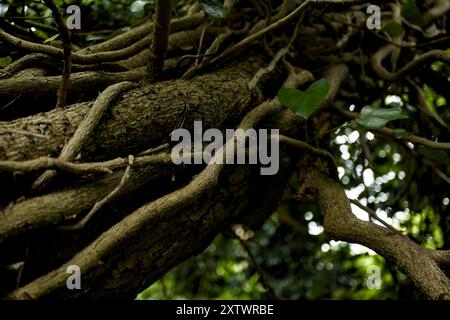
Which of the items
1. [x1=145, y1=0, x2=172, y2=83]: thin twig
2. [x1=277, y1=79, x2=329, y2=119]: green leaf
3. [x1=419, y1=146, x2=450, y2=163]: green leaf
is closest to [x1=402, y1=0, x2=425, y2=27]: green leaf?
[x1=419, y1=146, x2=450, y2=163]: green leaf

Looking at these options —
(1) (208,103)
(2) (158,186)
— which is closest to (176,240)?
(2) (158,186)

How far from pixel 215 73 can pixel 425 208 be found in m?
1.02

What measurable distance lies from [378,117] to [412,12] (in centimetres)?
46

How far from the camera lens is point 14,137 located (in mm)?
688

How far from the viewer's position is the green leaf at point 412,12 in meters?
1.13

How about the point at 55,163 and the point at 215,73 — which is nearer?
the point at 55,163

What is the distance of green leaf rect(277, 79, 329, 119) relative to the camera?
32.3 inches

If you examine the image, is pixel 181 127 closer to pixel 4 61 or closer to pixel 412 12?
pixel 4 61

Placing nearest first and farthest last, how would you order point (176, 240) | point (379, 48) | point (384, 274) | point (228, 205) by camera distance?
point (176, 240) → point (228, 205) → point (379, 48) → point (384, 274)

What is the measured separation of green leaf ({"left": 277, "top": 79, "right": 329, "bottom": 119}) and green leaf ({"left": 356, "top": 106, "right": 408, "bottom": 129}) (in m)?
0.10

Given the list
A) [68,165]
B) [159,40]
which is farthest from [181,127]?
[68,165]

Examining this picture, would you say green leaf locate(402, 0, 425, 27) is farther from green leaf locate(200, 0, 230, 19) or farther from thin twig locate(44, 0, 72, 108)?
thin twig locate(44, 0, 72, 108)

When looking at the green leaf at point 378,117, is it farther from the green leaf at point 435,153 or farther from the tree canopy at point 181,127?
the green leaf at point 435,153

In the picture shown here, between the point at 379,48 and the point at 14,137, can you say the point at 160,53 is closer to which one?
the point at 14,137
